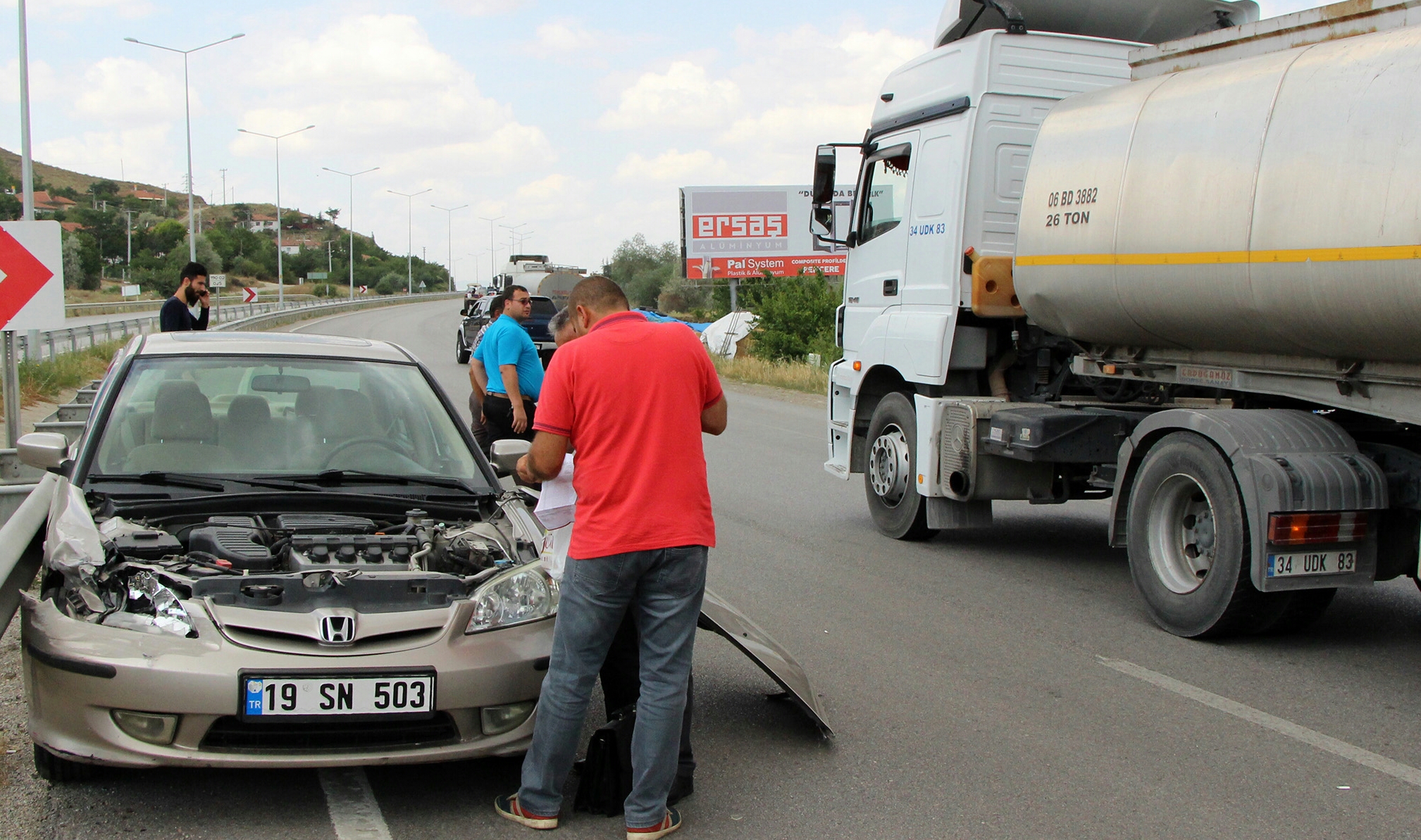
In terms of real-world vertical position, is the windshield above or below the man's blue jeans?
above

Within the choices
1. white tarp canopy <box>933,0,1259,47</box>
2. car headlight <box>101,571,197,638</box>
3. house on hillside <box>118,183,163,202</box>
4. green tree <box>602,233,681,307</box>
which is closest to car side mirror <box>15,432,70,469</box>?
car headlight <box>101,571,197,638</box>

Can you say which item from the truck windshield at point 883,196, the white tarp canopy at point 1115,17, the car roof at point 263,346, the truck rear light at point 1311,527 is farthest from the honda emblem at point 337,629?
the white tarp canopy at point 1115,17

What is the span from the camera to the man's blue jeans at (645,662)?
147 inches

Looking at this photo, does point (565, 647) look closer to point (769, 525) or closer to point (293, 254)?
point (769, 525)

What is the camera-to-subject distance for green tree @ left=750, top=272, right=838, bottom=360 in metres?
30.5

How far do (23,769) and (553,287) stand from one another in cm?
3256

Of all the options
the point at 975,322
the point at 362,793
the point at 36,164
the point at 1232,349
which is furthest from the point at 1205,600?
the point at 36,164

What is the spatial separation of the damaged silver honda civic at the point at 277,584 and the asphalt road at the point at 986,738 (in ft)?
0.85

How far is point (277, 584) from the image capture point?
4.02m

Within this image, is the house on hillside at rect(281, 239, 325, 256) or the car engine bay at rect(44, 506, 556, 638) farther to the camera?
the house on hillside at rect(281, 239, 325, 256)

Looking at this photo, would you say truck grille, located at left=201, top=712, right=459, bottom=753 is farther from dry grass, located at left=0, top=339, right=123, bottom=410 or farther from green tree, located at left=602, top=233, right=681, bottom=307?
green tree, located at left=602, top=233, right=681, bottom=307

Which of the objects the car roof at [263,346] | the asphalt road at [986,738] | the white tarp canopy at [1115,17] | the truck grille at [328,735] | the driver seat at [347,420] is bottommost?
the asphalt road at [986,738]

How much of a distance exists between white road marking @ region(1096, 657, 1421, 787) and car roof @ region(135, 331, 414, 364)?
366 cm

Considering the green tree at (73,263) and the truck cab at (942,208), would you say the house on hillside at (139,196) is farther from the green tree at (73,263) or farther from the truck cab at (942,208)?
the truck cab at (942,208)
